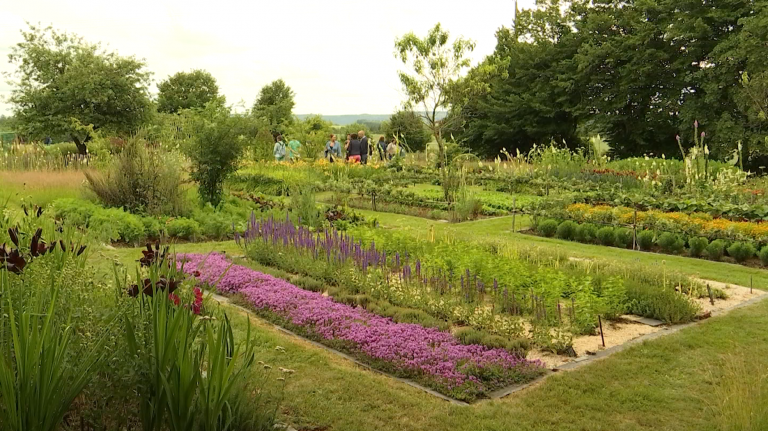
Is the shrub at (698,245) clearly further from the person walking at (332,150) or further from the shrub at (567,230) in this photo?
the person walking at (332,150)

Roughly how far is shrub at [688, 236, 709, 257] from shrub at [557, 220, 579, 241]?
5.91 feet

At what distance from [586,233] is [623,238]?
0.63m

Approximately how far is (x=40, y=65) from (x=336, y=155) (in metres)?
17.2

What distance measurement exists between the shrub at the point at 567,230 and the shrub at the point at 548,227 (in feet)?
0.42

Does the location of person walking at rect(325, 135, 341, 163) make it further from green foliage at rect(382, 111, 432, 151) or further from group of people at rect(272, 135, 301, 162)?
green foliage at rect(382, 111, 432, 151)

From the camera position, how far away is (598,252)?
9219 millimetres

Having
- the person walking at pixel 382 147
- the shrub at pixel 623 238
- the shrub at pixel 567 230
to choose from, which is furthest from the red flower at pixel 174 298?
the person walking at pixel 382 147

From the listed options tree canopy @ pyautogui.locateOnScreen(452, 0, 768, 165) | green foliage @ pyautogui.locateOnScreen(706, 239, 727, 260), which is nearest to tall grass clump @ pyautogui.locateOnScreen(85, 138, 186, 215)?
green foliage @ pyautogui.locateOnScreen(706, 239, 727, 260)

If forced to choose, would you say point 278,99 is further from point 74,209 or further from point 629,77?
point 74,209

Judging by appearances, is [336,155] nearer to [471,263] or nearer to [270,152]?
[270,152]

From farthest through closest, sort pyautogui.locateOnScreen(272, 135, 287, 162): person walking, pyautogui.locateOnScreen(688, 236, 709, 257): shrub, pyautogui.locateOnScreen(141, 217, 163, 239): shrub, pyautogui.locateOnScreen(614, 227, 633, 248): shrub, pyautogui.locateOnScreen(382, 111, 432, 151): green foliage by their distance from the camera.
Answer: pyautogui.locateOnScreen(382, 111, 432, 151): green foliage
pyautogui.locateOnScreen(272, 135, 287, 162): person walking
pyautogui.locateOnScreen(141, 217, 163, 239): shrub
pyautogui.locateOnScreen(614, 227, 633, 248): shrub
pyautogui.locateOnScreen(688, 236, 709, 257): shrub

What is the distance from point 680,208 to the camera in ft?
35.9

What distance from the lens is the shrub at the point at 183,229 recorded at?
390 inches

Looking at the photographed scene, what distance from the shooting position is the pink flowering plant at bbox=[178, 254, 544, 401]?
4395mm
